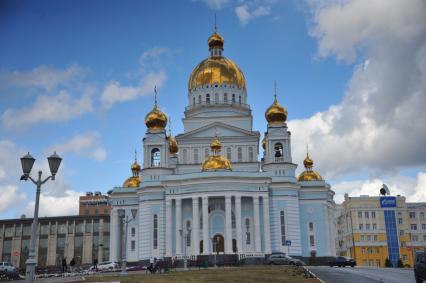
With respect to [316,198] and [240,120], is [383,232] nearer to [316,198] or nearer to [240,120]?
[316,198]

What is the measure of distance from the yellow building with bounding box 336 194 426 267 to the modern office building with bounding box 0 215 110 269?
1504 inches

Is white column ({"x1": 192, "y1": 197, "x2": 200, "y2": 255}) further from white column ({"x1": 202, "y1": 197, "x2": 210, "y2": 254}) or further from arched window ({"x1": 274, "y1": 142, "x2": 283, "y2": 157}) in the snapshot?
arched window ({"x1": 274, "y1": 142, "x2": 283, "y2": 157})

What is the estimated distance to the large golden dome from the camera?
216 ft

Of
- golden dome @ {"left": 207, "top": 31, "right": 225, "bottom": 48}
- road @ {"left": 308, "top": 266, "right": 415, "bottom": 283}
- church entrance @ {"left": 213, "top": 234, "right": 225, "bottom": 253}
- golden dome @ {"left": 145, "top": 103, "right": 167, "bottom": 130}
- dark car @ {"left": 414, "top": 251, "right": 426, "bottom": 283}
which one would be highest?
golden dome @ {"left": 207, "top": 31, "right": 225, "bottom": 48}

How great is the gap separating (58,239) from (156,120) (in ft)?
124

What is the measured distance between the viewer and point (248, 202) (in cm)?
5606

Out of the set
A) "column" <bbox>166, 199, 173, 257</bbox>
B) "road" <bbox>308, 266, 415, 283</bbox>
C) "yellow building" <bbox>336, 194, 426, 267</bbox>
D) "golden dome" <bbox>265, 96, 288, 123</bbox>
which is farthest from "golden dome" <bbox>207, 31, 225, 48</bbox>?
"road" <bbox>308, 266, 415, 283</bbox>

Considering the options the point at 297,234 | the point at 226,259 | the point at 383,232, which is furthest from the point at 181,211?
the point at 383,232

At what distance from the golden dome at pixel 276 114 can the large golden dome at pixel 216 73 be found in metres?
6.61

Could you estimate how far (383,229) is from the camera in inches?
3169

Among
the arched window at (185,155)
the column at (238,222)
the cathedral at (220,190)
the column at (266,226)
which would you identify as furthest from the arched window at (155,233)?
the column at (266,226)

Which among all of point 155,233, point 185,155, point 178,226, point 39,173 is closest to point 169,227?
point 178,226

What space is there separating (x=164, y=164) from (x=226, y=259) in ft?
45.0

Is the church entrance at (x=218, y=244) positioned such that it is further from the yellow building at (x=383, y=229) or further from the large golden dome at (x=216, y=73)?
the yellow building at (x=383, y=229)
